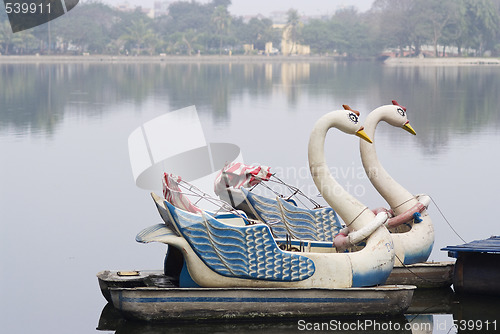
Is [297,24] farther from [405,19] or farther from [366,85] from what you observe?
[366,85]

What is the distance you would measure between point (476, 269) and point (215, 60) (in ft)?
367

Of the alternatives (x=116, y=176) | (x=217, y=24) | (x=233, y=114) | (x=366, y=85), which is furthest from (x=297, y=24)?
(x=116, y=176)

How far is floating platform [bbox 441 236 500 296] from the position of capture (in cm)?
1212

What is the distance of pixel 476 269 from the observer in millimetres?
12234

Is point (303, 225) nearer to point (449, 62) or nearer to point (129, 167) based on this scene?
point (129, 167)

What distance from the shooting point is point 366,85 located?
207 ft

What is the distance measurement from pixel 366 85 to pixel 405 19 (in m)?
71.4

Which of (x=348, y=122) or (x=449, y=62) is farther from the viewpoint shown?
(x=449, y=62)

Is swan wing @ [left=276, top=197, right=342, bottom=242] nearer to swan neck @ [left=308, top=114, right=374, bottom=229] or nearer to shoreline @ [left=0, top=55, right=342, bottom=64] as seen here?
swan neck @ [left=308, top=114, right=374, bottom=229]

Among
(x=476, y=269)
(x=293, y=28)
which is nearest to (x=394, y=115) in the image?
(x=476, y=269)

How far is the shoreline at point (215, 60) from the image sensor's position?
112188 millimetres

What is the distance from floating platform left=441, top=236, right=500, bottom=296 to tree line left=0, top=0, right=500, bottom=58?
109m

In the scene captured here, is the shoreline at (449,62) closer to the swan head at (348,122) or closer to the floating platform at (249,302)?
the swan head at (348,122)

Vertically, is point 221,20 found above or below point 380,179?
above
